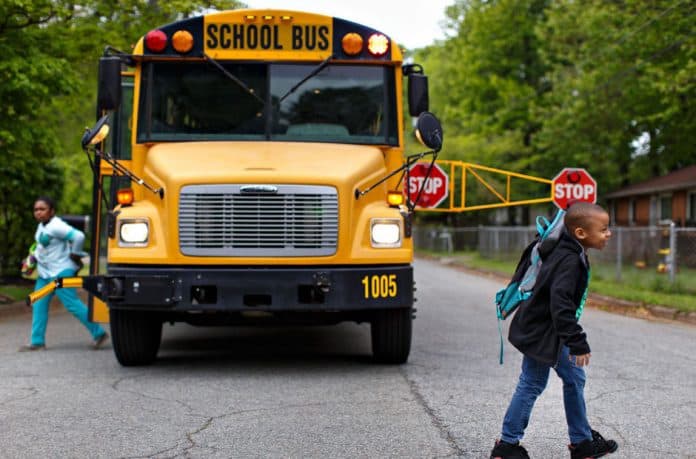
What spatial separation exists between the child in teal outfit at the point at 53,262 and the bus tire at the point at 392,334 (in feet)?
10.7

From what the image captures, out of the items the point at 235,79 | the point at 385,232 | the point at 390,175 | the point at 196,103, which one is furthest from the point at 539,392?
the point at 196,103

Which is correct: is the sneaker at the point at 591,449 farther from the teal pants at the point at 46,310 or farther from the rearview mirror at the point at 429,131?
the teal pants at the point at 46,310

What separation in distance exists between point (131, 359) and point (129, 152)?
1934mm

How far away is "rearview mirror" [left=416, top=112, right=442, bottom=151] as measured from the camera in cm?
773

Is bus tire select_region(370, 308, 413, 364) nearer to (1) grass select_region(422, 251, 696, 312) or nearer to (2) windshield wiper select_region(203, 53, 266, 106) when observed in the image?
(2) windshield wiper select_region(203, 53, 266, 106)

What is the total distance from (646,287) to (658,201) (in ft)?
67.7

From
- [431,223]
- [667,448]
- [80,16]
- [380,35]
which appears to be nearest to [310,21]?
[380,35]

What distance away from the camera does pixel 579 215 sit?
4.73m

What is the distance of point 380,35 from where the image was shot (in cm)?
852

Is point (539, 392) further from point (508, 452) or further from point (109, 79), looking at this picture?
point (109, 79)

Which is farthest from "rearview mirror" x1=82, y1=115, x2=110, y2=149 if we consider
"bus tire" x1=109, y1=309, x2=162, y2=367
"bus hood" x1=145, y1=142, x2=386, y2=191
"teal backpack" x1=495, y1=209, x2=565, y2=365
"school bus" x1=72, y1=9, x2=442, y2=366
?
"teal backpack" x1=495, y1=209, x2=565, y2=365

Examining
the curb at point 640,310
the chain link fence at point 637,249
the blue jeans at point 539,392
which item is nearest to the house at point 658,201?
the chain link fence at point 637,249

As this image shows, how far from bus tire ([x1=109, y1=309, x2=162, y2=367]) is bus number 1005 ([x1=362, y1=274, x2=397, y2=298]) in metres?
2.04

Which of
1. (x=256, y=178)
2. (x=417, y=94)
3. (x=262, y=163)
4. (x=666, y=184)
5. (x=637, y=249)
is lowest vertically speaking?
(x=637, y=249)
